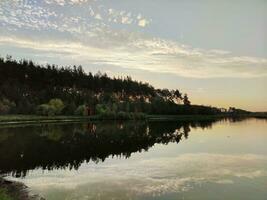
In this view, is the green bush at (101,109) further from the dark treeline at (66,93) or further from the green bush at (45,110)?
the green bush at (45,110)

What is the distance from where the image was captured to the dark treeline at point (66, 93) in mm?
123350

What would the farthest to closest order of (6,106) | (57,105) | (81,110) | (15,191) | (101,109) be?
(101,109), (81,110), (57,105), (6,106), (15,191)

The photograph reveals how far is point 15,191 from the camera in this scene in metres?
23.2

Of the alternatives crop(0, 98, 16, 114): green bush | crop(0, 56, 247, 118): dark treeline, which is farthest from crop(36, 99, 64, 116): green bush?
crop(0, 98, 16, 114): green bush

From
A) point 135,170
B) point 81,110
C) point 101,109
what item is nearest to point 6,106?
point 81,110

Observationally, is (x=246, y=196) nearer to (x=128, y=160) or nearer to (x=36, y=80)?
(x=128, y=160)

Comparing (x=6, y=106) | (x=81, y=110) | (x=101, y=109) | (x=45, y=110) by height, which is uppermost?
(x=101, y=109)

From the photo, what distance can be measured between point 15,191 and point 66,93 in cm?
12393

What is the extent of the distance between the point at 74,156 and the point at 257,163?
18.7m

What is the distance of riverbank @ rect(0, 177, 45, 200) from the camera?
21.6 meters

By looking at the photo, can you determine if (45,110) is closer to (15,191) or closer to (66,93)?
(66,93)

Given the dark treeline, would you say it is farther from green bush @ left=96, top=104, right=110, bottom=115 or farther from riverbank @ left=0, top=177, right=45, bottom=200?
riverbank @ left=0, top=177, right=45, bottom=200

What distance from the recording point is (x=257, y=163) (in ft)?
117

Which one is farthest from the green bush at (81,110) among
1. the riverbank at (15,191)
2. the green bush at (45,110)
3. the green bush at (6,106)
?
the riverbank at (15,191)
